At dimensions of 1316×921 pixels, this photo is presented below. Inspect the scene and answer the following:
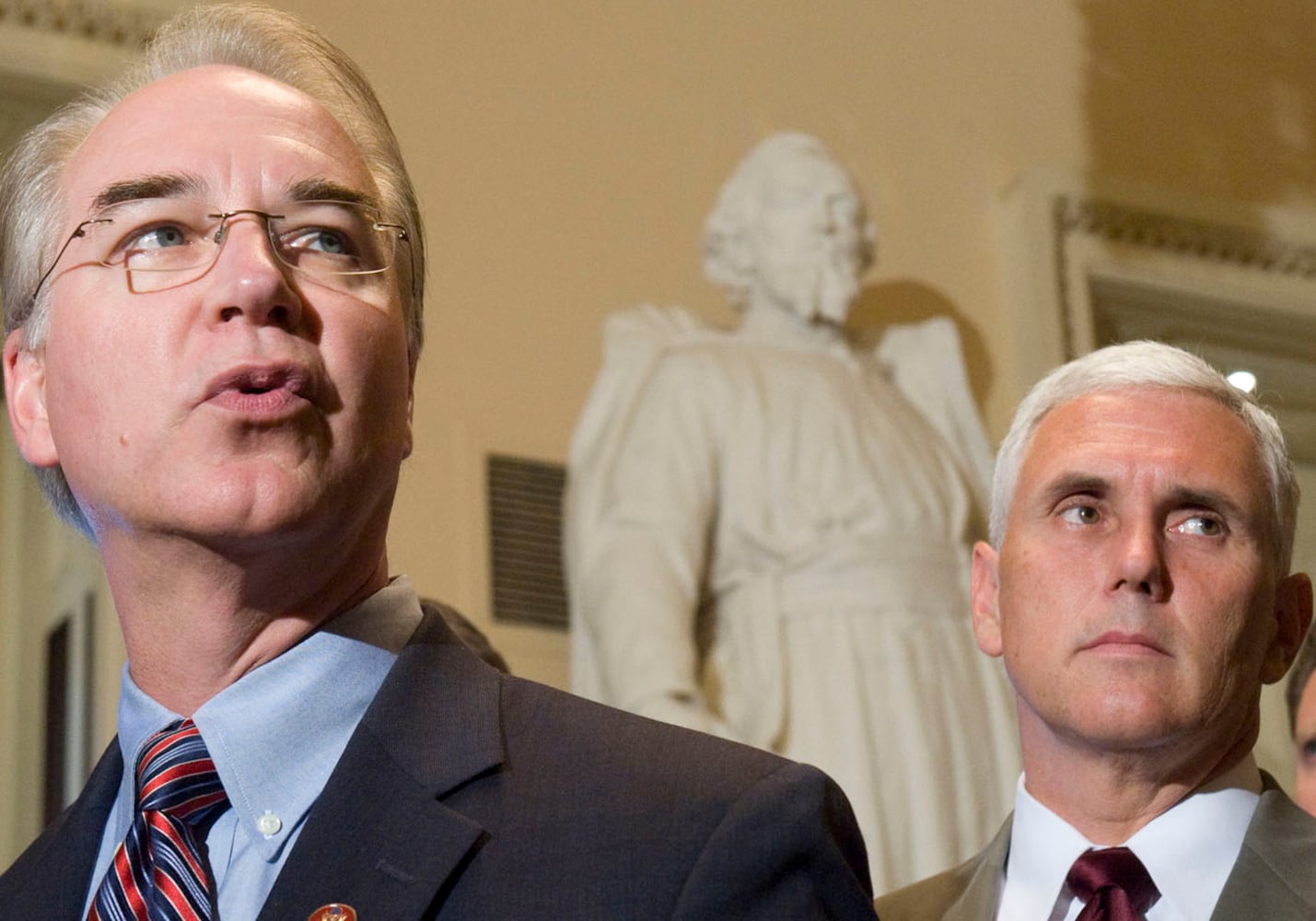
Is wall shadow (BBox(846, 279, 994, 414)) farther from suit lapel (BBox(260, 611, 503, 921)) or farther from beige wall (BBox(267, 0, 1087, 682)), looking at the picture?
suit lapel (BBox(260, 611, 503, 921))

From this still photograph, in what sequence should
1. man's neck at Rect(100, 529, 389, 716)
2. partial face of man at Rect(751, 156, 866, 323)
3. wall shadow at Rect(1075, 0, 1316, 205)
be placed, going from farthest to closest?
wall shadow at Rect(1075, 0, 1316, 205)
partial face of man at Rect(751, 156, 866, 323)
man's neck at Rect(100, 529, 389, 716)

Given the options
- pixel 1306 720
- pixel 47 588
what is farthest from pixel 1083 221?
pixel 1306 720

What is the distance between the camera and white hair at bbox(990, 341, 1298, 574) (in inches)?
92.3

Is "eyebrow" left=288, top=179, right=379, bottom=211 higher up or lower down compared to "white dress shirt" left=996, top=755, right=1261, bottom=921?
higher up

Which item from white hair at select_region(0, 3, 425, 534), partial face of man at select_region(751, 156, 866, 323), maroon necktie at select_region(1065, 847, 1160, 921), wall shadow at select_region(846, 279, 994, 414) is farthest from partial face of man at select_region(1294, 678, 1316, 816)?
wall shadow at select_region(846, 279, 994, 414)

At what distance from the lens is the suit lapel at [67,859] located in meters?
Result: 1.77

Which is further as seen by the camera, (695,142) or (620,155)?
(695,142)

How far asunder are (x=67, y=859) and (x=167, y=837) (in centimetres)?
18

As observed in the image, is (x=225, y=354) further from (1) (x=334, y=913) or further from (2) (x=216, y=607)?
(1) (x=334, y=913)

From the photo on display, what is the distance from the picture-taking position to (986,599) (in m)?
2.39

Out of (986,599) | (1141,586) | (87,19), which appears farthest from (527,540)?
(1141,586)

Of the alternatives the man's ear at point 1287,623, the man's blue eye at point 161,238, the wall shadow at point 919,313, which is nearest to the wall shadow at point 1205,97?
the wall shadow at point 919,313

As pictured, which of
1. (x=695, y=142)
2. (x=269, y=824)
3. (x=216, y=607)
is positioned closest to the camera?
(x=269, y=824)

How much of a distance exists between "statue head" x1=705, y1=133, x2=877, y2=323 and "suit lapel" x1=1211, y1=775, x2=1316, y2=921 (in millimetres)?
3050
